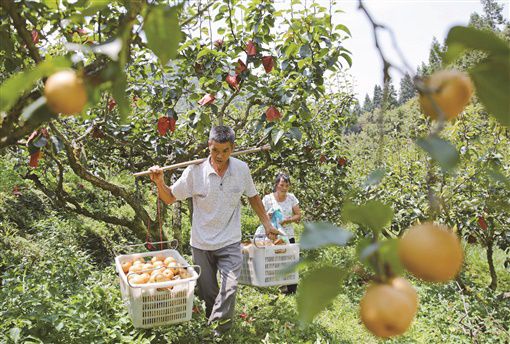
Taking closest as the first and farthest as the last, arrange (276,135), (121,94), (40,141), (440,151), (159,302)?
(440,151) < (121,94) < (40,141) < (159,302) < (276,135)

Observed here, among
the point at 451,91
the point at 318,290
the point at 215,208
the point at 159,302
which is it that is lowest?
the point at 159,302

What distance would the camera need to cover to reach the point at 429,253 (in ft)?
1.10

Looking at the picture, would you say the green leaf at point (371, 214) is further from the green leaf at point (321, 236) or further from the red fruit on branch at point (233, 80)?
the red fruit on branch at point (233, 80)

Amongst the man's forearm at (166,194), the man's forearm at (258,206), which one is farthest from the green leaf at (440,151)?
the man's forearm at (258,206)

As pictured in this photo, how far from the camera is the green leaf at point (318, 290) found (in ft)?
1.10

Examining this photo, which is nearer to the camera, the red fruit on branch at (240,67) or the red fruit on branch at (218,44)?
the red fruit on branch at (240,67)

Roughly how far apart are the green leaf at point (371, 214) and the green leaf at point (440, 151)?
59mm

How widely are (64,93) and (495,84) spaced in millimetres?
356

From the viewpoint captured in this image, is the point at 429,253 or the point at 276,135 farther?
the point at 276,135

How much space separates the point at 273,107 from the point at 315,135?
2111 mm

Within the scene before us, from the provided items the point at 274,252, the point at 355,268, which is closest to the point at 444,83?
the point at 355,268

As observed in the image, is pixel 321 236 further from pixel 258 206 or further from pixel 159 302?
pixel 258 206

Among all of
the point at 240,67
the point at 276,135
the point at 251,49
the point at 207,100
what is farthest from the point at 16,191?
the point at 276,135

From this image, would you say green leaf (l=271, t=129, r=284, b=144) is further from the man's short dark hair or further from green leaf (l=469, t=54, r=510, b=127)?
green leaf (l=469, t=54, r=510, b=127)
